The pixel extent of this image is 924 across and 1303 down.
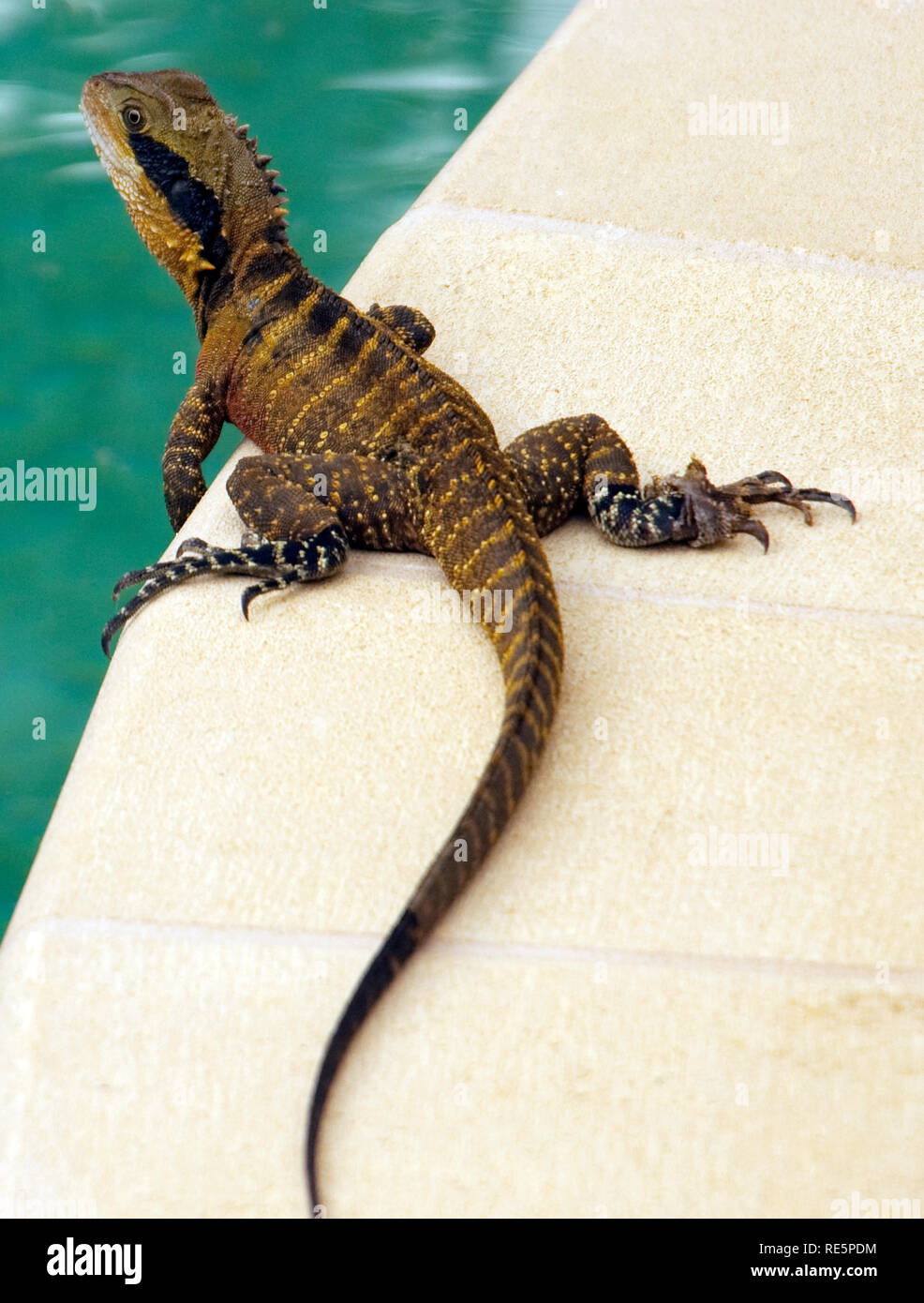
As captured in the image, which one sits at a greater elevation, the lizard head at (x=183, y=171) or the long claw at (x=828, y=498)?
the lizard head at (x=183, y=171)

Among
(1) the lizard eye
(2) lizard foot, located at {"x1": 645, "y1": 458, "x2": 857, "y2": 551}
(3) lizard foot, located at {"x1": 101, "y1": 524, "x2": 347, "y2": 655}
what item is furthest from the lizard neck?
(2) lizard foot, located at {"x1": 645, "y1": 458, "x2": 857, "y2": 551}

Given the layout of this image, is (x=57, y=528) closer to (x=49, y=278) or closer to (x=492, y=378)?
(x=49, y=278)

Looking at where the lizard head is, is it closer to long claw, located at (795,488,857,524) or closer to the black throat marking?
the black throat marking

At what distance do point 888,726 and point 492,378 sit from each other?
70.7 inches

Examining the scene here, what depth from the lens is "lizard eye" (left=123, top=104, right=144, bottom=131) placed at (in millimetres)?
3721

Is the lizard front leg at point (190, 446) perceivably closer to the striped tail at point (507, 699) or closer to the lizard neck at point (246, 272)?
A: the lizard neck at point (246, 272)

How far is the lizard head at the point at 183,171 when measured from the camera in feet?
12.3

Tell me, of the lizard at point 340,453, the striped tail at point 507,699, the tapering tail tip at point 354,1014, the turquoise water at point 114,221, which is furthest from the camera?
the turquoise water at point 114,221

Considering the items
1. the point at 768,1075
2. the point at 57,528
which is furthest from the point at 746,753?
the point at 57,528

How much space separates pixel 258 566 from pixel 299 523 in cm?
16

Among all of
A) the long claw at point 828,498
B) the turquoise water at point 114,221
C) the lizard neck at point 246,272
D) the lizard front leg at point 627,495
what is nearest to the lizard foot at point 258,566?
the lizard front leg at point 627,495

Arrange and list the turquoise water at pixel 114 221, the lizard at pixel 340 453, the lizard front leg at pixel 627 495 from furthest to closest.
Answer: the turquoise water at pixel 114 221 → the lizard front leg at pixel 627 495 → the lizard at pixel 340 453

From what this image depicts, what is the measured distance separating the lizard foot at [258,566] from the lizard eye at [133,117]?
4.33ft

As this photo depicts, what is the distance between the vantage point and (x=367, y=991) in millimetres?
2354
